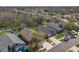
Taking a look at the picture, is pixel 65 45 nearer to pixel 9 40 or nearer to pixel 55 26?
pixel 55 26

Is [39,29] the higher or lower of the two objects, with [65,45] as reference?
higher

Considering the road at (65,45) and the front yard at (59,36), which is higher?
the front yard at (59,36)

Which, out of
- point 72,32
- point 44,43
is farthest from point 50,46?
point 72,32

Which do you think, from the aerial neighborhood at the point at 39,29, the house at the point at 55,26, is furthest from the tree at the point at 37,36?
the house at the point at 55,26

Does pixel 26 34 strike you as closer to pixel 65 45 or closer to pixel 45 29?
pixel 45 29

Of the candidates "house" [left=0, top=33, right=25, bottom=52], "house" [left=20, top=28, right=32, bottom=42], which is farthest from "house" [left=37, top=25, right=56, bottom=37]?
"house" [left=0, top=33, right=25, bottom=52]

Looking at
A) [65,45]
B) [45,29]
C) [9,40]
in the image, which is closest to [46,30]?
[45,29]

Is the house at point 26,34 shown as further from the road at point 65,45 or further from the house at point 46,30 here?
the road at point 65,45

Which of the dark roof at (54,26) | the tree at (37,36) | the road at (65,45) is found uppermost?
the dark roof at (54,26)
